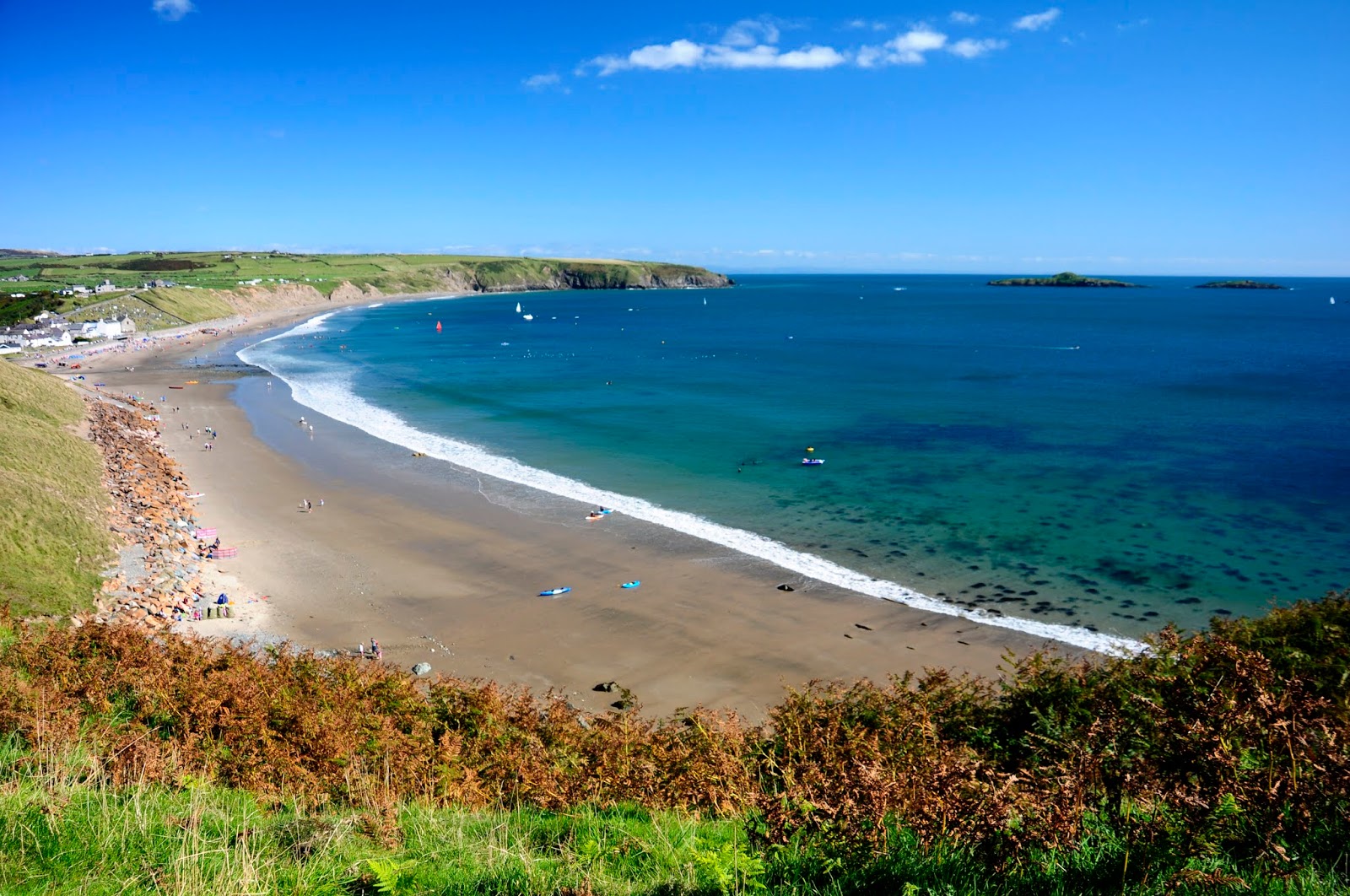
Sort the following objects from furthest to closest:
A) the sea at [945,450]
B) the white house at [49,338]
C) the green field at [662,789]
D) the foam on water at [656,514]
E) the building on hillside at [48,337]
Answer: the white house at [49,338] → the building on hillside at [48,337] → the sea at [945,450] → the foam on water at [656,514] → the green field at [662,789]

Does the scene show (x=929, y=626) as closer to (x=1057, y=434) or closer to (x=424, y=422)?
(x=1057, y=434)

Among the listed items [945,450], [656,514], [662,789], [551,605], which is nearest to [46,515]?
[551,605]

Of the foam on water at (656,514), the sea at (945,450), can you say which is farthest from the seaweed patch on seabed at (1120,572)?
the foam on water at (656,514)

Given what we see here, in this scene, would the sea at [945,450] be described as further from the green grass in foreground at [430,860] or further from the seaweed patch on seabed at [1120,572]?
the green grass in foreground at [430,860]

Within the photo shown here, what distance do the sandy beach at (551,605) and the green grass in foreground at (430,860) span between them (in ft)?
38.1

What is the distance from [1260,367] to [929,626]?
7483cm

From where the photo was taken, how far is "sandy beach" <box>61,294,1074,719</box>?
20.2 meters

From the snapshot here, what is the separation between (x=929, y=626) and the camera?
22359mm

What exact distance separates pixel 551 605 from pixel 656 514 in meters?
9.41

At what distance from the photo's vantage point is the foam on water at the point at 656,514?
73.4 feet

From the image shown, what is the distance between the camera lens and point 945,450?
142 ft

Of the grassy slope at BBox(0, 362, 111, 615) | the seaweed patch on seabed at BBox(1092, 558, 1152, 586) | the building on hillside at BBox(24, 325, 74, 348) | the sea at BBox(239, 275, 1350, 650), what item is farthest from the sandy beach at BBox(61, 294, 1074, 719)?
the building on hillside at BBox(24, 325, 74, 348)

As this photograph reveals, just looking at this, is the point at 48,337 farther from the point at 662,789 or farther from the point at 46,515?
the point at 662,789

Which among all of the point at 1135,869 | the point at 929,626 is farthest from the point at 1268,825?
the point at 929,626
